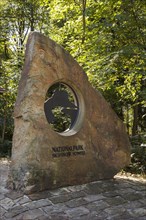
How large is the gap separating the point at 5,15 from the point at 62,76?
453 inches

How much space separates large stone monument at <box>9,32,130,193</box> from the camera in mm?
4496

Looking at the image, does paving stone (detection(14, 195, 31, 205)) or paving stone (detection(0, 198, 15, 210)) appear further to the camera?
paving stone (detection(14, 195, 31, 205))

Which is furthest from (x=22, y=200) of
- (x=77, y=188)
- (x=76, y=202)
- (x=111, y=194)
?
(x=111, y=194)

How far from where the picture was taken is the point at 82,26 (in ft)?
27.8

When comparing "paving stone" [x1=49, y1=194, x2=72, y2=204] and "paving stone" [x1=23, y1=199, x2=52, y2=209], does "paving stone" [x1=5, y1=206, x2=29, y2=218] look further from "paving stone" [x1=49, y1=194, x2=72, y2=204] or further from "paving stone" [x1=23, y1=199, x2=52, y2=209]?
"paving stone" [x1=49, y1=194, x2=72, y2=204]

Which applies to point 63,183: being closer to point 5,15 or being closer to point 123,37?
point 123,37

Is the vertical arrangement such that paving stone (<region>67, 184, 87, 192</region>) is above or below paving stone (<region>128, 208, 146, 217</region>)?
above

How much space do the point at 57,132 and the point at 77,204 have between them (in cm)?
135

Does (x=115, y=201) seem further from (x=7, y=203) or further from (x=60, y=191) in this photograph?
(x=7, y=203)

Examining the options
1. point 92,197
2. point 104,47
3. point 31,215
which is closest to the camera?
point 31,215

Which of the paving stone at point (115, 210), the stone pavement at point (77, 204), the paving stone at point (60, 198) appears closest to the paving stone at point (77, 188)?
the stone pavement at point (77, 204)

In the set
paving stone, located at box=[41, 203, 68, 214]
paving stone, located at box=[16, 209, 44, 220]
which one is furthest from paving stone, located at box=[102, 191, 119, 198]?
paving stone, located at box=[16, 209, 44, 220]

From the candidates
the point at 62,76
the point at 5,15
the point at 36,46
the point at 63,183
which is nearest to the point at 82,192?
the point at 63,183

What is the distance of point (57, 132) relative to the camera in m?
4.95
